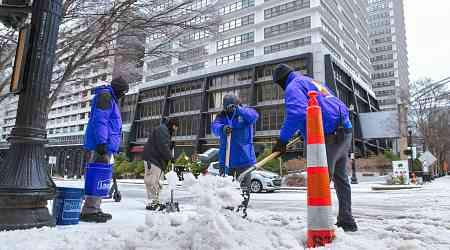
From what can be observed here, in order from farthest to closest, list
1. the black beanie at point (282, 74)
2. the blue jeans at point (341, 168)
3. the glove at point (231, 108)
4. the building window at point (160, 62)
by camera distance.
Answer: the building window at point (160, 62), the glove at point (231, 108), the black beanie at point (282, 74), the blue jeans at point (341, 168)

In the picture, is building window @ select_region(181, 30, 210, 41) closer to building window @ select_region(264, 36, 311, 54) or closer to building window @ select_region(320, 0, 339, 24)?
building window @ select_region(264, 36, 311, 54)

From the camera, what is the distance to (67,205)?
410 centimetres

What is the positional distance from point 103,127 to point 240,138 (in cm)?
192

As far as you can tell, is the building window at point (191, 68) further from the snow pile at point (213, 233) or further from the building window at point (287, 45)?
the snow pile at point (213, 233)

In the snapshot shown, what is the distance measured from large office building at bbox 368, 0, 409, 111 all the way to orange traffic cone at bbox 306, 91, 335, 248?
101m

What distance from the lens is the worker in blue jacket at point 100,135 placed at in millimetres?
4440

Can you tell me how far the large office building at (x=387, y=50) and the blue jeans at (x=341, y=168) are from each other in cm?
9974

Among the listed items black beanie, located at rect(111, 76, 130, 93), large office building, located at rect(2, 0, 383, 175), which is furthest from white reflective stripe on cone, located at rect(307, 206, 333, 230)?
large office building, located at rect(2, 0, 383, 175)

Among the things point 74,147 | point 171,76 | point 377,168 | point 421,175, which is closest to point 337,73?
point 377,168

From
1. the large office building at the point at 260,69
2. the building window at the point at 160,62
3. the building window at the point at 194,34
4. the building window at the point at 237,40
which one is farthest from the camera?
the building window at the point at 237,40

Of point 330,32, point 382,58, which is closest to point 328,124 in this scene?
point 330,32

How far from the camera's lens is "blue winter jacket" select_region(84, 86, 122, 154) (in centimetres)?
444

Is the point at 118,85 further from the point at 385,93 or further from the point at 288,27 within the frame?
the point at 385,93

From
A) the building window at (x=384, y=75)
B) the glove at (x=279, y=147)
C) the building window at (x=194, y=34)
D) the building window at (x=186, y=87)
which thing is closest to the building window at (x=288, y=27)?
the building window at (x=186, y=87)
